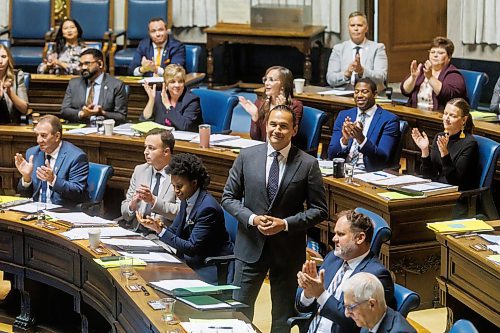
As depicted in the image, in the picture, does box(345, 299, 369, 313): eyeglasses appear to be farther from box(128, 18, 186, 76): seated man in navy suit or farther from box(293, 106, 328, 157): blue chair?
box(128, 18, 186, 76): seated man in navy suit

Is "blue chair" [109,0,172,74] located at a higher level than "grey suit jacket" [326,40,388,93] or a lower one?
higher

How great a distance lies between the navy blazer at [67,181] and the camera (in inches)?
275

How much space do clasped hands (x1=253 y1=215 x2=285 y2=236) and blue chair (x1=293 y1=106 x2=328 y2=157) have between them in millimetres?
2454

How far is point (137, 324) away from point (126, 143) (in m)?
3.22

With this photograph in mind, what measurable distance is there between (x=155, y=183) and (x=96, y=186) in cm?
60

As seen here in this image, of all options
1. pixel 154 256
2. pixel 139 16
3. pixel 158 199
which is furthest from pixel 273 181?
pixel 139 16

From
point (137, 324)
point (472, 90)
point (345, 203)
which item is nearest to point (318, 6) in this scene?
point (472, 90)

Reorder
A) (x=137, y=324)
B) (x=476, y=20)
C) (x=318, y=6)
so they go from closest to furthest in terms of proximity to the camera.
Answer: (x=137, y=324) < (x=476, y=20) < (x=318, y=6)

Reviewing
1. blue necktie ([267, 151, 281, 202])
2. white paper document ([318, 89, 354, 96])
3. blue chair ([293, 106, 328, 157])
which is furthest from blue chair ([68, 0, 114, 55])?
blue necktie ([267, 151, 281, 202])

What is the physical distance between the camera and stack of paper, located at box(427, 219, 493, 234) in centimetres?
573

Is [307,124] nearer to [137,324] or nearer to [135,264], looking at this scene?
[135,264]

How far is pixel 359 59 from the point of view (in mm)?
9414

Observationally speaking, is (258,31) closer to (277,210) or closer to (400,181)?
(400,181)

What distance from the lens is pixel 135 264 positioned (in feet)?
18.1
